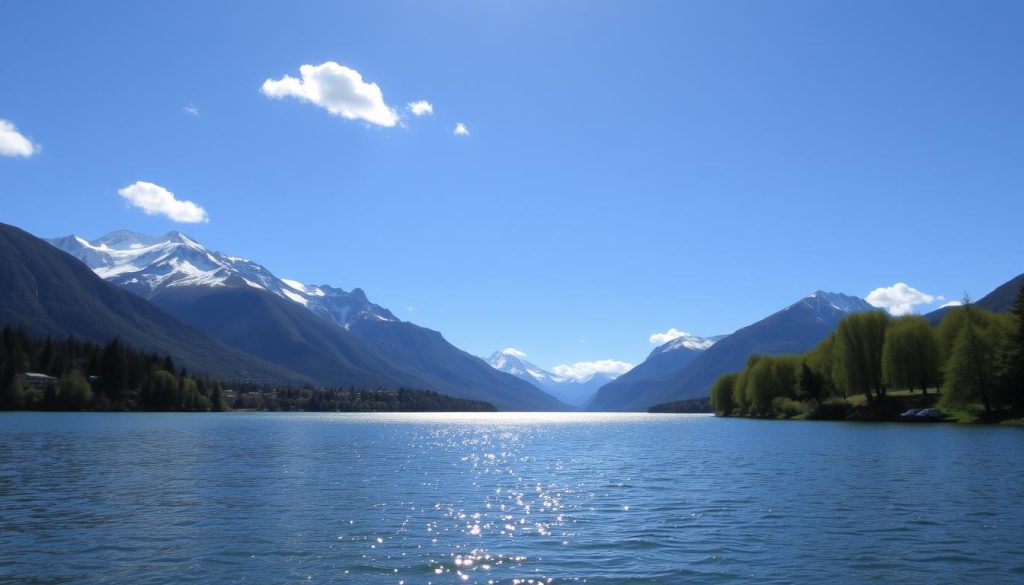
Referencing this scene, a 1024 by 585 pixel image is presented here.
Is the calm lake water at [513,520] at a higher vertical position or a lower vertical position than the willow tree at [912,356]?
lower

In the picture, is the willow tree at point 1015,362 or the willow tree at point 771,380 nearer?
the willow tree at point 1015,362

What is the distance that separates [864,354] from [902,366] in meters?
9.53

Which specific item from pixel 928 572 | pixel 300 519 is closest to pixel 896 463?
pixel 928 572

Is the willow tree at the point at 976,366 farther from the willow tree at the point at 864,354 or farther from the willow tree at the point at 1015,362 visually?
the willow tree at the point at 864,354

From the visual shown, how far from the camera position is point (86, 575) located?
901 inches

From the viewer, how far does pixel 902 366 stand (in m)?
130

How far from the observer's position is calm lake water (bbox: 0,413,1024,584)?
2395cm

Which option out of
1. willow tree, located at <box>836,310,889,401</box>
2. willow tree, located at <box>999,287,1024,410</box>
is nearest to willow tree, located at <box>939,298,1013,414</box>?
willow tree, located at <box>999,287,1024,410</box>

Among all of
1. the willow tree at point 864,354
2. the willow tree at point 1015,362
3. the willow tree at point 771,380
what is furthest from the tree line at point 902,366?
the willow tree at point 771,380

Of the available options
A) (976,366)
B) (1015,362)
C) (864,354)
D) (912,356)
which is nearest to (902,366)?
(912,356)

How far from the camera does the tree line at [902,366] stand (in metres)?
106

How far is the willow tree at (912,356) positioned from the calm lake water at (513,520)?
7203 cm

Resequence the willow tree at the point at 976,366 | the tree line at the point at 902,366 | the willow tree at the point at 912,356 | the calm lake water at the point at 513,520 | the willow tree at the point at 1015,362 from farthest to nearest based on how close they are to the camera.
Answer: the willow tree at the point at 912,356 < the willow tree at the point at 976,366 < the tree line at the point at 902,366 < the willow tree at the point at 1015,362 < the calm lake water at the point at 513,520

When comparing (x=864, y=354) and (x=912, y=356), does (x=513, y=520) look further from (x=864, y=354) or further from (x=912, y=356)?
(x=864, y=354)
